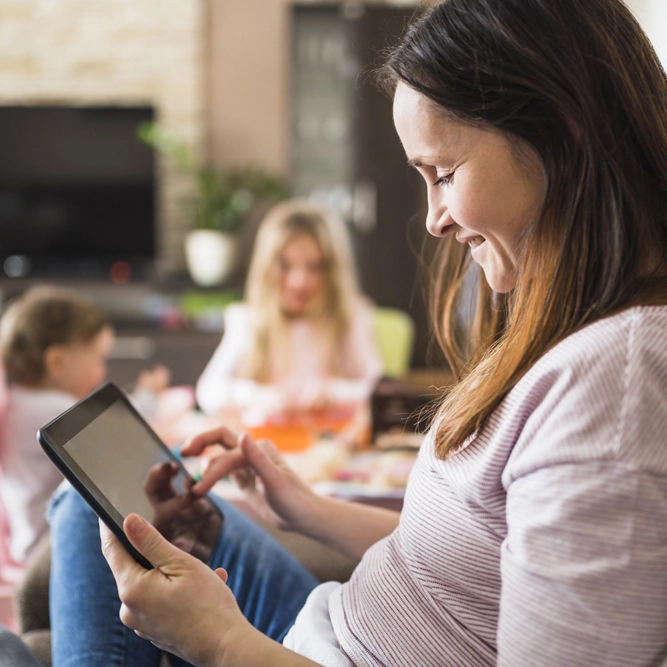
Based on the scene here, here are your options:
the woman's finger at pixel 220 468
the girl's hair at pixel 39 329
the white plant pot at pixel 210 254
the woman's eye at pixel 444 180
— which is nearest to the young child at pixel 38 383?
the girl's hair at pixel 39 329

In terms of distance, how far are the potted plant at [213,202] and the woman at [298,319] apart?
1.62 m

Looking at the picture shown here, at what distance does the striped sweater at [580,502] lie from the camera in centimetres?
54

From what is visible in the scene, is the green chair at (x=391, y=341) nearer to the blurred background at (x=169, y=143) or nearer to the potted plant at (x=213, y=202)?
the blurred background at (x=169, y=143)

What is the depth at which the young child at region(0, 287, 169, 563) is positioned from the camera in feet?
5.53

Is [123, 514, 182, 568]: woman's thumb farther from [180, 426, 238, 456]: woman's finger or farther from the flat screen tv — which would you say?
the flat screen tv

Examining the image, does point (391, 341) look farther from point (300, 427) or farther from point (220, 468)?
point (220, 468)

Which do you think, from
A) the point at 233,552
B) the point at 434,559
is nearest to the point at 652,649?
the point at 434,559

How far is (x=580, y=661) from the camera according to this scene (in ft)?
1.80

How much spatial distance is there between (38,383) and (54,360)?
67 mm

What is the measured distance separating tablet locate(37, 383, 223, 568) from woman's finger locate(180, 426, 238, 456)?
45 mm

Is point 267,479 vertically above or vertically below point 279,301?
below

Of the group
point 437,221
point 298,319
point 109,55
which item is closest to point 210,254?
point 109,55

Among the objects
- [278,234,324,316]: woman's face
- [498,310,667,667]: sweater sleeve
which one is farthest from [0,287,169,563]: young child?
[498,310,667,667]: sweater sleeve

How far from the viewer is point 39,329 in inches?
75.5
